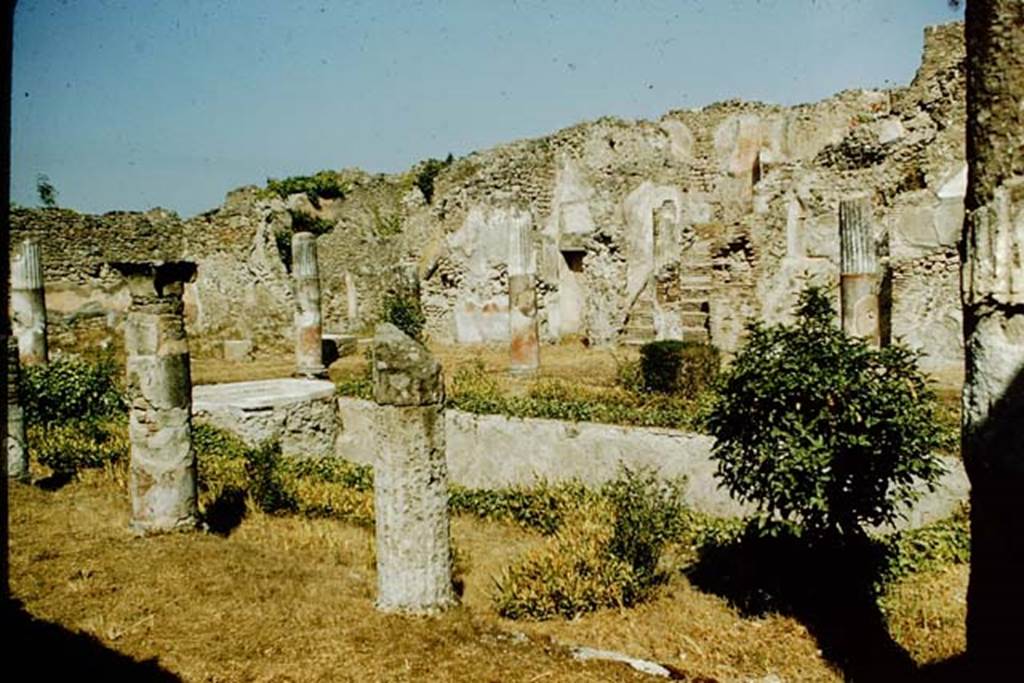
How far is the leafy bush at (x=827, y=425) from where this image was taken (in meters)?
6.11

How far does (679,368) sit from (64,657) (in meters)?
9.78

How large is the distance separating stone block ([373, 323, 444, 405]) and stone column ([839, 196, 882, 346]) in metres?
9.08

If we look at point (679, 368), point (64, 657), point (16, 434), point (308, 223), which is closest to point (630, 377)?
point (679, 368)

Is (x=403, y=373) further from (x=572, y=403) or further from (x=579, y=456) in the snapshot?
(x=572, y=403)

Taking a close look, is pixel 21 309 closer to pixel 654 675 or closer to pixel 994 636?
pixel 654 675

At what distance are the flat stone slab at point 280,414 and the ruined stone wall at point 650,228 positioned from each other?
23.4 ft

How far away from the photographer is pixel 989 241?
1998mm

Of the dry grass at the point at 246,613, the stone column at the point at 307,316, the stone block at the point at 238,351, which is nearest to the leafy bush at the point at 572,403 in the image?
the dry grass at the point at 246,613

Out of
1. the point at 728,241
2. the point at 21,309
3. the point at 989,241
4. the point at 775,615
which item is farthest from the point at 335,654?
the point at 728,241

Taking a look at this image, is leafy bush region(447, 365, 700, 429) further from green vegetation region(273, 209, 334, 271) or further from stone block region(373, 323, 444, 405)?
green vegetation region(273, 209, 334, 271)

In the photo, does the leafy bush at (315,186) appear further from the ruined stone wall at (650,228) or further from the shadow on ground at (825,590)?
the shadow on ground at (825,590)

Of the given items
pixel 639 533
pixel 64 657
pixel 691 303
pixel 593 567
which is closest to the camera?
pixel 64 657

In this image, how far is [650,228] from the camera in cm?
2220

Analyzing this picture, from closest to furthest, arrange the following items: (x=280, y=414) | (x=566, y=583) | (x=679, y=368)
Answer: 1. (x=566, y=583)
2. (x=280, y=414)
3. (x=679, y=368)
